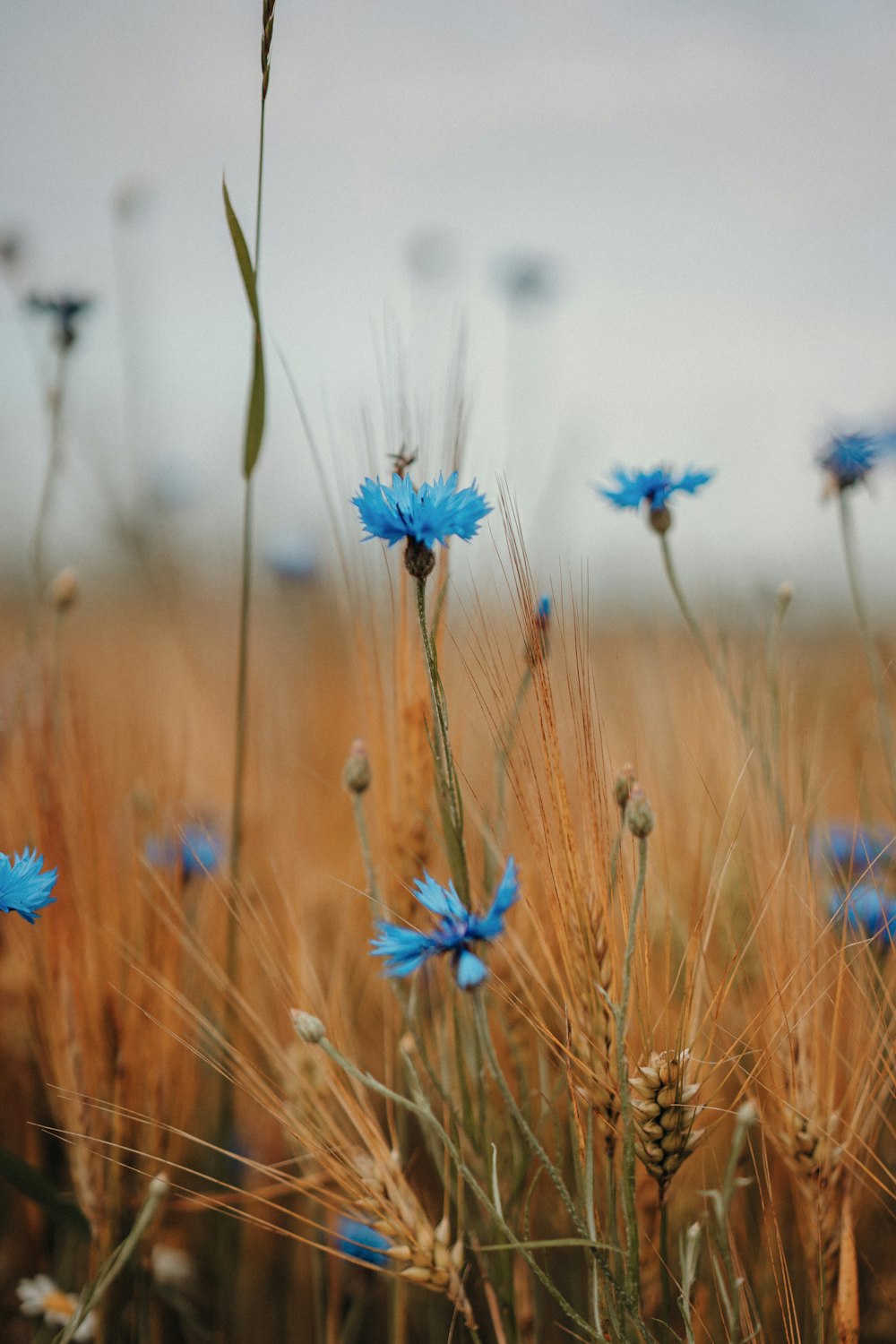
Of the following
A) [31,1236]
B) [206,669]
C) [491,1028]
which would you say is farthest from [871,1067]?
[206,669]

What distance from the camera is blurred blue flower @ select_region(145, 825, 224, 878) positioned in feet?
2.48

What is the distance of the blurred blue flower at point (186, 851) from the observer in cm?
76

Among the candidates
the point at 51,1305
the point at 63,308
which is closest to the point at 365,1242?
the point at 51,1305

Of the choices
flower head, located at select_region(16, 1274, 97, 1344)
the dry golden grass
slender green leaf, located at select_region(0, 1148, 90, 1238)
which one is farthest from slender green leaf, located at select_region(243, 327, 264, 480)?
flower head, located at select_region(16, 1274, 97, 1344)

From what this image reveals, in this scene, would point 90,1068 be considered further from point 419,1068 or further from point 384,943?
point 384,943

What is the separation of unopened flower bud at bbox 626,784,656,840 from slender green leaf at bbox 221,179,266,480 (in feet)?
1.37

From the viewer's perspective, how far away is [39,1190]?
613 millimetres

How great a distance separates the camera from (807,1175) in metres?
0.60

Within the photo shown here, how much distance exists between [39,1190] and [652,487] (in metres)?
0.66

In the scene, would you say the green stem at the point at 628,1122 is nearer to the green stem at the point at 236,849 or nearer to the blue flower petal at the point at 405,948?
the blue flower petal at the point at 405,948

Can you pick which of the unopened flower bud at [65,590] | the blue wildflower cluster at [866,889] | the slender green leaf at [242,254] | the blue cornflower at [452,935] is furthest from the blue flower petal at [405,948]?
the unopened flower bud at [65,590]

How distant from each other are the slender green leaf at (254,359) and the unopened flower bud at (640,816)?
418 mm

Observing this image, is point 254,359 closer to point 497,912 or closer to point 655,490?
point 655,490

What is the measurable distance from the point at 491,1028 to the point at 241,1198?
394 millimetres
